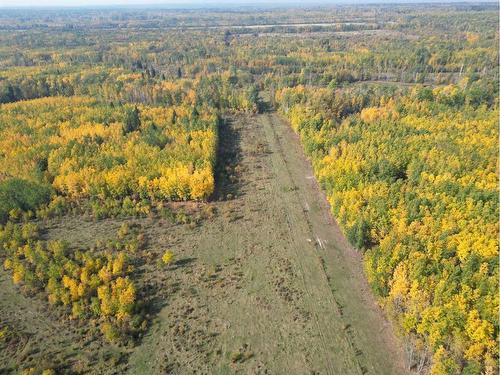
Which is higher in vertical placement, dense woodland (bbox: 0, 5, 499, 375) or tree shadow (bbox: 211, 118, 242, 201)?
dense woodland (bbox: 0, 5, 499, 375)

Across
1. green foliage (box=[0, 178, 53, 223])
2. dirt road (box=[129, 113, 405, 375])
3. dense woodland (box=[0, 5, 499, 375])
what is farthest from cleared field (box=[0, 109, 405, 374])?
green foliage (box=[0, 178, 53, 223])

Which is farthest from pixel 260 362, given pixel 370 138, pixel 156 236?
pixel 370 138

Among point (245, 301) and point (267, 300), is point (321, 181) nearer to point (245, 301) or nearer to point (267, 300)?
point (267, 300)

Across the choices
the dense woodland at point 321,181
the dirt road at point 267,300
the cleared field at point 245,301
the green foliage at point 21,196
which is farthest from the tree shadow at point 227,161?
the green foliage at point 21,196

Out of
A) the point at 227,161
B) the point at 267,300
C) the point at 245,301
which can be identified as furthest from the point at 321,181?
the point at 245,301

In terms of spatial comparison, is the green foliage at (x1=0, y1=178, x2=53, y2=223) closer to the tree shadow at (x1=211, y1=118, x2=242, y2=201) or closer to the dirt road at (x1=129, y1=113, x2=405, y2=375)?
the dirt road at (x1=129, y1=113, x2=405, y2=375)

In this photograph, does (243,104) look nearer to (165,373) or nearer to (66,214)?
(66,214)
